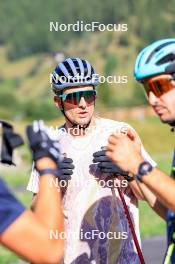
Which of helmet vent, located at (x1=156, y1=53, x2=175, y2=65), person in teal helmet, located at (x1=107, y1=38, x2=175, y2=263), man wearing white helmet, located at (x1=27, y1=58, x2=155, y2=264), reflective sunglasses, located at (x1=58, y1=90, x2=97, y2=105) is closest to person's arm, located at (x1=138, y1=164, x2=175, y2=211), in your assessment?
person in teal helmet, located at (x1=107, y1=38, x2=175, y2=263)

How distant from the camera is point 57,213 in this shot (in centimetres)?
408

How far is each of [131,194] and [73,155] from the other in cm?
54

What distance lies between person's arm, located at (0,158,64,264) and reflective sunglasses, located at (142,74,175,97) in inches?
40.1

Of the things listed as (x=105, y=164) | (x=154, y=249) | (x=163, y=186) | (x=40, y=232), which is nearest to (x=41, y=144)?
(x=40, y=232)

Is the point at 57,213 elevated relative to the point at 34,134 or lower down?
lower down

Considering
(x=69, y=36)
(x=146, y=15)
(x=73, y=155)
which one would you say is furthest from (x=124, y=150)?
(x=69, y=36)

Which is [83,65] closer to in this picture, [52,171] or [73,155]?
[73,155]

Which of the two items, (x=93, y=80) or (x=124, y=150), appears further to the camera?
(x=93, y=80)

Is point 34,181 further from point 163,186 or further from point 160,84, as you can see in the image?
point 163,186

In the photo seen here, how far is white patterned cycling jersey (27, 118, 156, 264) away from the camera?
6.60 m

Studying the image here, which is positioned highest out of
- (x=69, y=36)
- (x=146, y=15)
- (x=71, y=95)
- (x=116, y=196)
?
(x=69, y=36)

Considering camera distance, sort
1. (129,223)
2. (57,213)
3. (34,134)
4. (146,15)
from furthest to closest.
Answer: (146,15) < (129,223) < (34,134) < (57,213)

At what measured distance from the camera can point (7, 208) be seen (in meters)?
4.04

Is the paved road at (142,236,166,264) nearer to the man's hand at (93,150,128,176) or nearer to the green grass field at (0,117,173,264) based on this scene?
the green grass field at (0,117,173,264)
